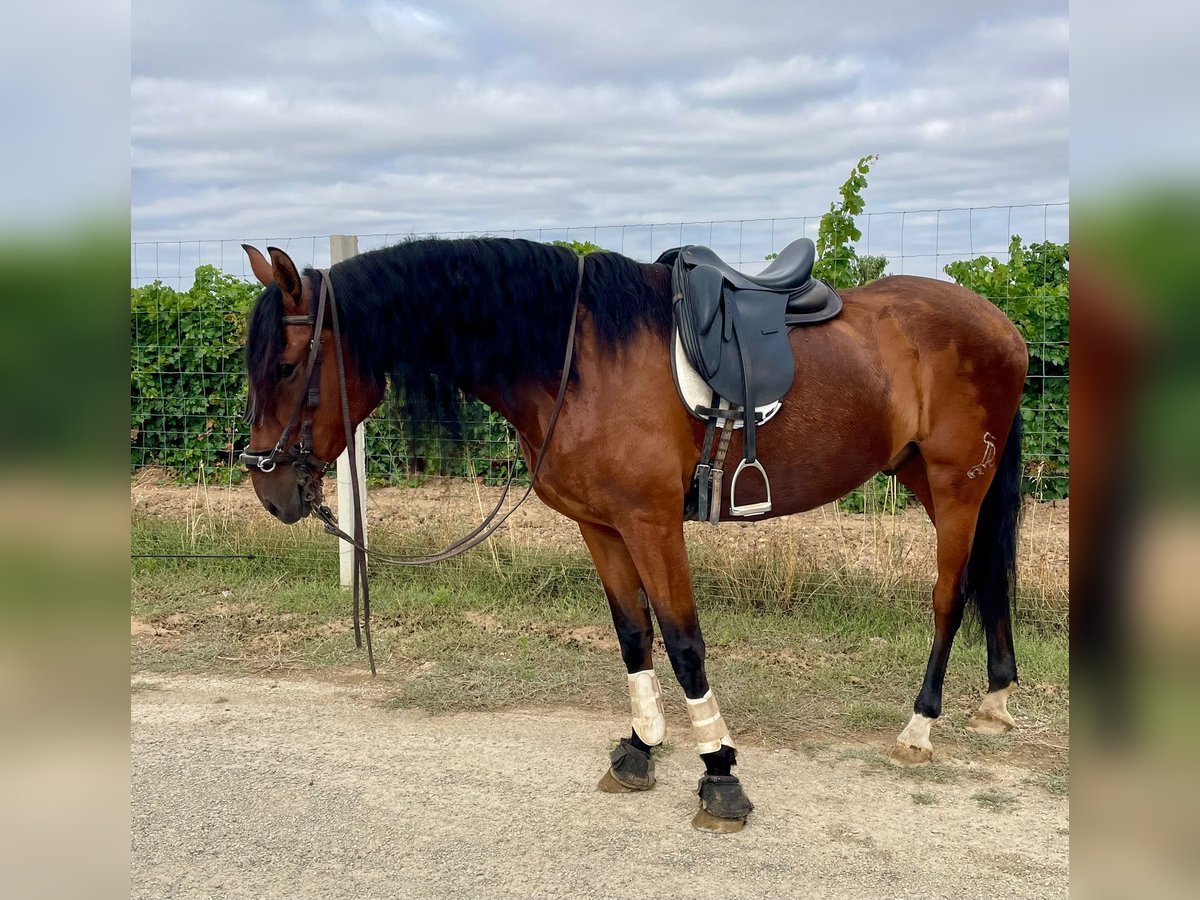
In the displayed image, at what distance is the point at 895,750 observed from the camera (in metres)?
3.53

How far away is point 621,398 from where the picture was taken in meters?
3.13

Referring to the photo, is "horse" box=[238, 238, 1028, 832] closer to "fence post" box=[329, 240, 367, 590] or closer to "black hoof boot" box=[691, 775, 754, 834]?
"black hoof boot" box=[691, 775, 754, 834]

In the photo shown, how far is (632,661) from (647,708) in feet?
0.63

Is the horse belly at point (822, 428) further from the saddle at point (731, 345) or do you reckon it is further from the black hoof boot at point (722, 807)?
the black hoof boot at point (722, 807)

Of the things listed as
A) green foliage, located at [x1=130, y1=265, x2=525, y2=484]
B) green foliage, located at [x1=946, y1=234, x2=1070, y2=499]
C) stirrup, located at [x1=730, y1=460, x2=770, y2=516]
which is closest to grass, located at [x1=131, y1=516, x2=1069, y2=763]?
stirrup, located at [x1=730, y1=460, x2=770, y2=516]

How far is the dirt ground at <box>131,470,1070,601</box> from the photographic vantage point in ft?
17.4

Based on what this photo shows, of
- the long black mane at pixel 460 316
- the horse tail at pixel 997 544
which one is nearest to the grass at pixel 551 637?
the horse tail at pixel 997 544

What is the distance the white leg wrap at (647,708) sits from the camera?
3340 mm

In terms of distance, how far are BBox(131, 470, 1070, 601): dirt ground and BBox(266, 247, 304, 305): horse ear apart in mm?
3020

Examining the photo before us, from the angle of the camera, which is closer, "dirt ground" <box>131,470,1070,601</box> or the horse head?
the horse head
